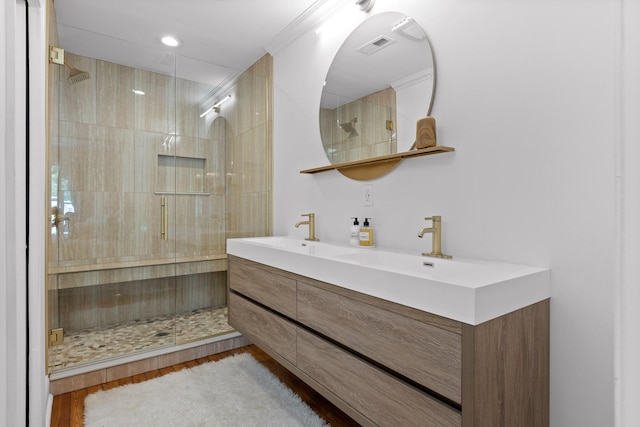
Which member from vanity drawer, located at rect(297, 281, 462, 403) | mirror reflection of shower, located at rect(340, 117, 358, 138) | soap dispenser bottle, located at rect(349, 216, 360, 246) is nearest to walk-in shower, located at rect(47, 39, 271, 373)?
mirror reflection of shower, located at rect(340, 117, 358, 138)

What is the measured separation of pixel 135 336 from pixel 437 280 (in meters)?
2.35

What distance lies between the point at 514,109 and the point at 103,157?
262 centimetres

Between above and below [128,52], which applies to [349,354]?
below

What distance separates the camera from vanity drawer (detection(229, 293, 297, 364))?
176 centimetres

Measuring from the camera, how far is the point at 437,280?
1053 millimetres

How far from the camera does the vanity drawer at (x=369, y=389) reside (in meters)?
1.09

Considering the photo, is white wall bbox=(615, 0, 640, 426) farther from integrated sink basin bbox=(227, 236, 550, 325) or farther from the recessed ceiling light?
the recessed ceiling light

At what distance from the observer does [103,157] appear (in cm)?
257

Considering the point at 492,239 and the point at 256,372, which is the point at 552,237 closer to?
the point at 492,239

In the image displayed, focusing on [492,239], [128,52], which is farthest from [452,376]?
[128,52]

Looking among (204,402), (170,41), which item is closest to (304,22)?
(170,41)

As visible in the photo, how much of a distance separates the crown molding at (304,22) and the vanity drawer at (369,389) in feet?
6.39

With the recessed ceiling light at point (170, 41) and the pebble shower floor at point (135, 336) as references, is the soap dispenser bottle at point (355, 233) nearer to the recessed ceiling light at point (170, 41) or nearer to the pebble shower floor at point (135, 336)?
the pebble shower floor at point (135, 336)

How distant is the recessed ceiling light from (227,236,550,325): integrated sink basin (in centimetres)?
204
